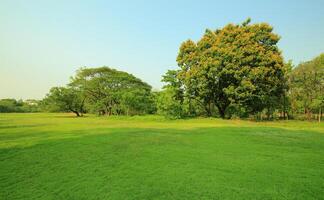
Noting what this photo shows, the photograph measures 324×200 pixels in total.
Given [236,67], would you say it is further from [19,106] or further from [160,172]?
[19,106]

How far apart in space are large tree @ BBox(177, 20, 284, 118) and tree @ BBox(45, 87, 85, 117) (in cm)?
2430

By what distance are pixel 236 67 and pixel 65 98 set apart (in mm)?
31307

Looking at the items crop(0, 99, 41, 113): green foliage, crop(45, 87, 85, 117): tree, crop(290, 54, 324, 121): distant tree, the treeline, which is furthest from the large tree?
crop(0, 99, 41, 113): green foliage

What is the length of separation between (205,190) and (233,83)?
21.5 m

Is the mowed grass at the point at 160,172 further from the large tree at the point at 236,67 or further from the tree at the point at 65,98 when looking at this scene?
the tree at the point at 65,98

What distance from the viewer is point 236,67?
2234cm

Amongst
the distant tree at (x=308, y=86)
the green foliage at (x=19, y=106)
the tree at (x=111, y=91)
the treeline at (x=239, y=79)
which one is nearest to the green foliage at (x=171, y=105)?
the treeline at (x=239, y=79)

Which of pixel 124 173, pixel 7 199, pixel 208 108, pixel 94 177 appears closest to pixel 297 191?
pixel 124 173

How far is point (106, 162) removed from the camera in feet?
19.5

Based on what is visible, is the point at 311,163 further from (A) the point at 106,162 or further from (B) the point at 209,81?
(B) the point at 209,81

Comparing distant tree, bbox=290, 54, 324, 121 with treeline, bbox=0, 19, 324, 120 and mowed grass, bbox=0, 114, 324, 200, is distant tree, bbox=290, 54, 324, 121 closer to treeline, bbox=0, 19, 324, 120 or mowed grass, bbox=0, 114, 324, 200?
treeline, bbox=0, 19, 324, 120

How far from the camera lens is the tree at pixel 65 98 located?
41688 millimetres

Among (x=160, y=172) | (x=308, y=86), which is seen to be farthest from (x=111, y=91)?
(x=160, y=172)

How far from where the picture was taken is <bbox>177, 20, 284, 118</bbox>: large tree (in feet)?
72.5
